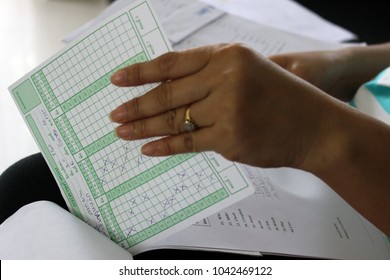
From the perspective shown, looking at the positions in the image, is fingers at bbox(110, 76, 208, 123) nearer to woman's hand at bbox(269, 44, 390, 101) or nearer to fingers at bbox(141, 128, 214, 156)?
fingers at bbox(141, 128, 214, 156)

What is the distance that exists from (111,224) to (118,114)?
11cm

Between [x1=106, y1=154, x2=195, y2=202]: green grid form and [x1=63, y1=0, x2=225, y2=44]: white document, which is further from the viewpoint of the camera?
[x1=63, y1=0, x2=225, y2=44]: white document

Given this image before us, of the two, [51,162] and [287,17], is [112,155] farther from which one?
[287,17]

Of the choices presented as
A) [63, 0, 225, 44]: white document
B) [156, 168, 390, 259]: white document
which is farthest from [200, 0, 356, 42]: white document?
[156, 168, 390, 259]: white document

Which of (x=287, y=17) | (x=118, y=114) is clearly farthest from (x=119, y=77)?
(x=287, y=17)

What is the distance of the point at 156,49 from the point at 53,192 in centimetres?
22

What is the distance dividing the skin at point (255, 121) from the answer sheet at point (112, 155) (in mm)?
17

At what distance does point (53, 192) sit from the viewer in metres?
0.55

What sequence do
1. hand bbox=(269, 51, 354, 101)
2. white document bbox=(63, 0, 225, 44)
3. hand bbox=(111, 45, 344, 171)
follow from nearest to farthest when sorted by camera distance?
1. hand bbox=(111, 45, 344, 171)
2. hand bbox=(269, 51, 354, 101)
3. white document bbox=(63, 0, 225, 44)

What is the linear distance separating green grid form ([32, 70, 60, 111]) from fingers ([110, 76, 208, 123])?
0.21 feet

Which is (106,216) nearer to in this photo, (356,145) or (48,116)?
(48,116)

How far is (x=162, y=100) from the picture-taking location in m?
0.42

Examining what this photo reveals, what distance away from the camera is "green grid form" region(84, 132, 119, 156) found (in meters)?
0.46

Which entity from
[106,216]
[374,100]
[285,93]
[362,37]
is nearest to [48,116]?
[106,216]
